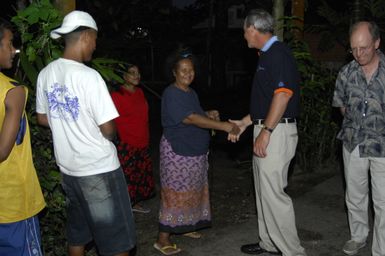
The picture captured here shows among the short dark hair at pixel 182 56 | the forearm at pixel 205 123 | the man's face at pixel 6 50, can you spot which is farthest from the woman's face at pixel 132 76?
the man's face at pixel 6 50

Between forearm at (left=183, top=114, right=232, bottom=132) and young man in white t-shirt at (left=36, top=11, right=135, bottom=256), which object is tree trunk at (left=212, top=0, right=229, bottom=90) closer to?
forearm at (left=183, top=114, right=232, bottom=132)

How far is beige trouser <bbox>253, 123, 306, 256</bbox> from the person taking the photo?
3865 mm

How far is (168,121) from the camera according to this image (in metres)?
4.36

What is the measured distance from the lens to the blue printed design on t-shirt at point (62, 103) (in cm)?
302

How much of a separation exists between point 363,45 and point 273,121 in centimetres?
97

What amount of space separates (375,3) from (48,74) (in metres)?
6.46

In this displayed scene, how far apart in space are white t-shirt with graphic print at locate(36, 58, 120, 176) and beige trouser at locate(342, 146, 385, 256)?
6.97 ft

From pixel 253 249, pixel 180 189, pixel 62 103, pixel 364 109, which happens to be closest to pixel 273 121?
pixel 364 109

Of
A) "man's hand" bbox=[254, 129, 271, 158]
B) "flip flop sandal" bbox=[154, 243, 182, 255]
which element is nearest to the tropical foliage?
"flip flop sandal" bbox=[154, 243, 182, 255]

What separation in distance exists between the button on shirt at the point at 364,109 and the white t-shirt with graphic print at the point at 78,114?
6.83 feet

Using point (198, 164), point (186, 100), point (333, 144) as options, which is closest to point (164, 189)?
point (198, 164)

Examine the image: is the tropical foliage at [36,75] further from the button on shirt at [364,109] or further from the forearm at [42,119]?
the button on shirt at [364,109]

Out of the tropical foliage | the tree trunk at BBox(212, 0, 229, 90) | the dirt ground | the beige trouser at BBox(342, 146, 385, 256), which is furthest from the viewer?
the tree trunk at BBox(212, 0, 229, 90)

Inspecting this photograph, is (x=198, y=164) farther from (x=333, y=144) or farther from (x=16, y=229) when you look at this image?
(x=333, y=144)
